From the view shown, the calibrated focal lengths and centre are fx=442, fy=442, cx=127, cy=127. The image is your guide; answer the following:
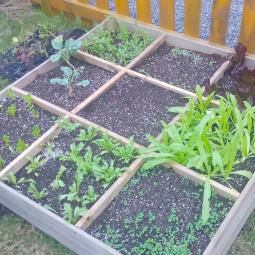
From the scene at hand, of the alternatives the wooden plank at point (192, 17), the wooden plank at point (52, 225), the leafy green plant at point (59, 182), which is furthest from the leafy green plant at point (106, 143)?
the wooden plank at point (192, 17)

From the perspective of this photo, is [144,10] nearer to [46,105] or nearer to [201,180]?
[46,105]

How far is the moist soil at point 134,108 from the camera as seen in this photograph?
2.66 metres

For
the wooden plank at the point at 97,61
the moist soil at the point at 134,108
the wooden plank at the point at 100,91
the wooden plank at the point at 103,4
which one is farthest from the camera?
the wooden plank at the point at 103,4

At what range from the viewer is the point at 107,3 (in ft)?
11.4

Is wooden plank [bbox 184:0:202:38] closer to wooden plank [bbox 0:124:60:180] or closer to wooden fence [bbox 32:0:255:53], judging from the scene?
wooden fence [bbox 32:0:255:53]

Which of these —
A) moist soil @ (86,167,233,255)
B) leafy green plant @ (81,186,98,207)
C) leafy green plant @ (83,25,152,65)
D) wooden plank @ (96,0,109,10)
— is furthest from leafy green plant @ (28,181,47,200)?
wooden plank @ (96,0,109,10)

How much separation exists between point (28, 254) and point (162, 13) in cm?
190

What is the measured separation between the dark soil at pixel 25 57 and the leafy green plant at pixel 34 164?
0.92 meters

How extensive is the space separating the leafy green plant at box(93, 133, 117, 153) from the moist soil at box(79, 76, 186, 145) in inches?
6.2

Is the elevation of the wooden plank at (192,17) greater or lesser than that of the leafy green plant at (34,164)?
greater

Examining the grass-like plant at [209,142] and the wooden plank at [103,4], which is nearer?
the grass-like plant at [209,142]

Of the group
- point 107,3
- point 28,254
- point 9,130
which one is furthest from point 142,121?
point 107,3

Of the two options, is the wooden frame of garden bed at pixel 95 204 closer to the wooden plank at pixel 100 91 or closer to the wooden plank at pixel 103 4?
the wooden plank at pixel 100 91

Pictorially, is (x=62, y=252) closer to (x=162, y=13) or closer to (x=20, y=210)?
(x=20, y=210)
